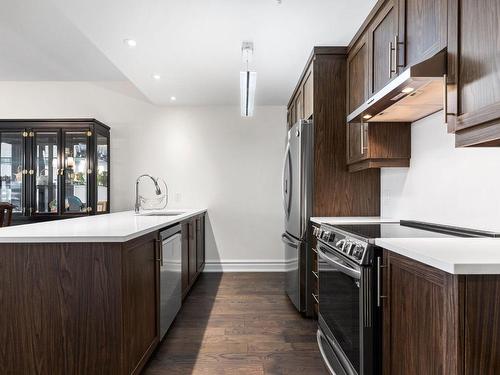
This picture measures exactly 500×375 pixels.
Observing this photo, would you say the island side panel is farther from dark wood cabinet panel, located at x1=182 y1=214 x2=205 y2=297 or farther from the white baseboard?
the white baseboard

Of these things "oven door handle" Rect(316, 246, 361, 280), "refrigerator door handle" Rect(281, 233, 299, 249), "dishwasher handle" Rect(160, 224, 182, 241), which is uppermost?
"dishwasher handle" Rect(160, 224, 182, 241)

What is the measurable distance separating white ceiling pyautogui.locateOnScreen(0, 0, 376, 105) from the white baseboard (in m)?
2.34

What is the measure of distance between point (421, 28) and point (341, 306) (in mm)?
1493

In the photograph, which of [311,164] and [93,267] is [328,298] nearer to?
[311,164]

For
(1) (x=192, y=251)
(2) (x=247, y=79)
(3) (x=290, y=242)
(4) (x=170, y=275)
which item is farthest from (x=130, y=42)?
(3) (x=290, y=242)

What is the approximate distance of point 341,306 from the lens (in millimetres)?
1721

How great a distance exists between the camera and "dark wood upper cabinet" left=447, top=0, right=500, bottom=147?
3.45 ft

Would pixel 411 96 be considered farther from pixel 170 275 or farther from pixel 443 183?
pixel 170 275

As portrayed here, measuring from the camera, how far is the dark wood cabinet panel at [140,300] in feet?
5.34

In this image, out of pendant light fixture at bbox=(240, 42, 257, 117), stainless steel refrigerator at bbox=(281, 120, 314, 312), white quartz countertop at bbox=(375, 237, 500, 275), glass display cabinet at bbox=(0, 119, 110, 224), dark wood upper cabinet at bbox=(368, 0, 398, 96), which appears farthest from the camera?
glass display cabinet at bbox=(0, 119, 110, 224)

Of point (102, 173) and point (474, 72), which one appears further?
point (102, 173)

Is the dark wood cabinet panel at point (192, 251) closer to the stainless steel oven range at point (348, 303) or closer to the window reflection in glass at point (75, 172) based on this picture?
the window reflection in glass at point (75, 172)

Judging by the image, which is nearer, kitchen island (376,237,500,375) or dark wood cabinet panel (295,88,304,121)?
kitchen island (376,237,500,375)

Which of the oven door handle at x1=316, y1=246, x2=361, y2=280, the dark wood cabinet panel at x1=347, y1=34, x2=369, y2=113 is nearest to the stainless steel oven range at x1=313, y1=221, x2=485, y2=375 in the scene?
the oven door handle at x1=316, y1=246, x2=361, y2=280
